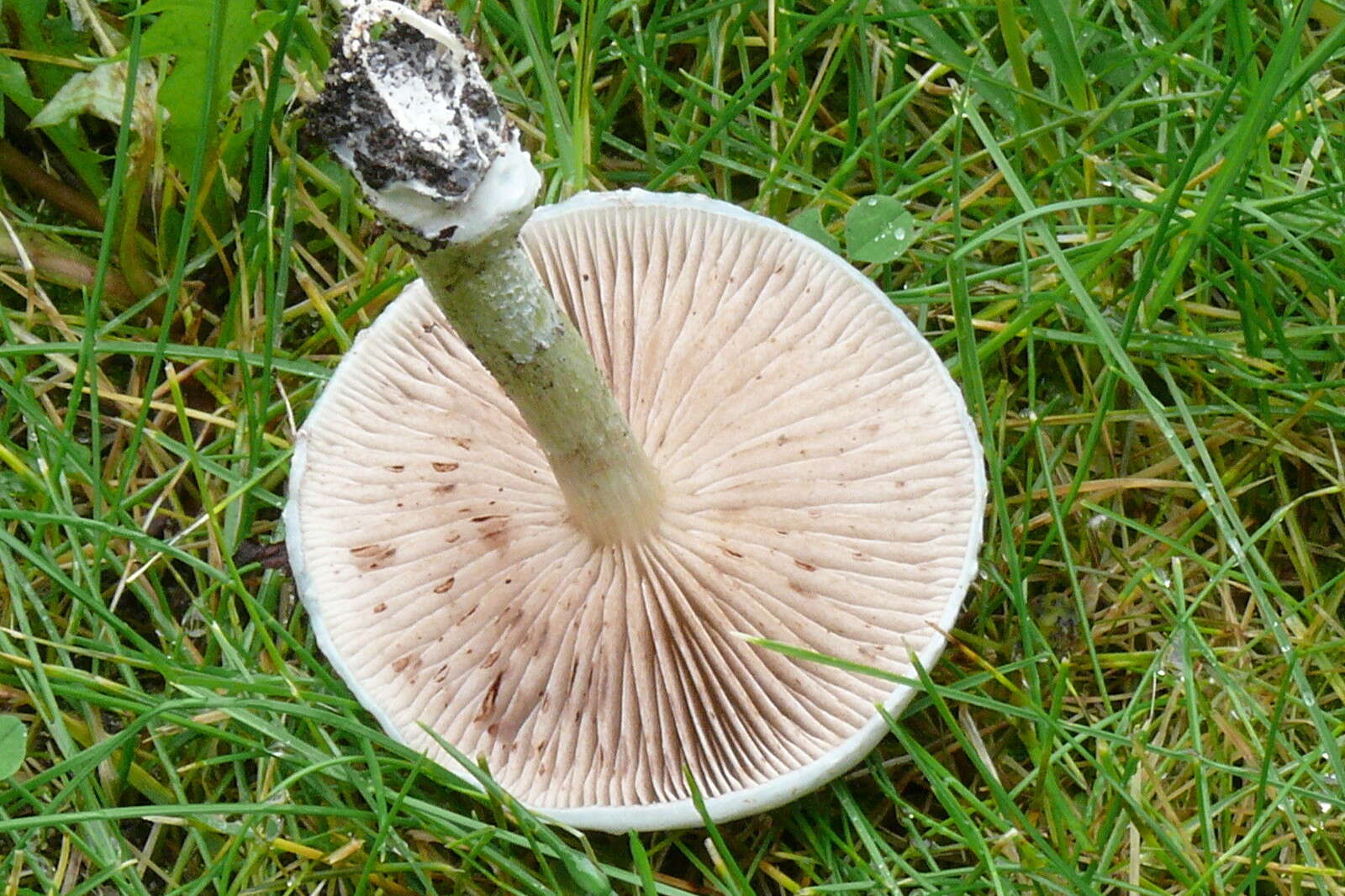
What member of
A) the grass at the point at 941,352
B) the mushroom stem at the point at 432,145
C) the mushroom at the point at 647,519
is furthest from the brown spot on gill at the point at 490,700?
the mushroom stem at the point at 432,145

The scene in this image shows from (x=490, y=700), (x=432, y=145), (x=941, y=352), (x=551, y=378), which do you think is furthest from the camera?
(x=941, y=352)

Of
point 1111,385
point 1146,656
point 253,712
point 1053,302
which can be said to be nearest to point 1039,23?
point 1053,302

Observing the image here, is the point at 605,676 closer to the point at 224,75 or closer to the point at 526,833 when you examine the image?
the point at 526,833

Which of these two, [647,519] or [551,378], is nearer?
[551,378]

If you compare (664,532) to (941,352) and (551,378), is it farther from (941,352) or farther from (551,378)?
(941,352)

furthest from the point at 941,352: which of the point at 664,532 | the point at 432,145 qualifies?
the point at 432,145

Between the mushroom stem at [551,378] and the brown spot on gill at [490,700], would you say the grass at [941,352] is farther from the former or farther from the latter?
the mushroom stem at [551,378]
